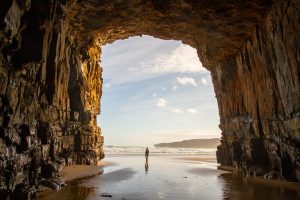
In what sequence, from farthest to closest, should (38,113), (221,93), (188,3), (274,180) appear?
1. (221,93)
2. (188,3)
3. (274,180)
4. (38,113)

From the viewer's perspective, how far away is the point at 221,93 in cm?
3388

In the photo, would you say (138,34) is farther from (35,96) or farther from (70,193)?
(70,193)

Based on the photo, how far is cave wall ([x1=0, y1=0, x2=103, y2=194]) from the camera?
1277 centimetres

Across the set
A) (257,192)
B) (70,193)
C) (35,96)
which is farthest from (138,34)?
(257,192)

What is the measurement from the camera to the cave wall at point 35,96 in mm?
12773

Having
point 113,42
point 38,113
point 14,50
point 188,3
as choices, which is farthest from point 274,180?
point 113,42

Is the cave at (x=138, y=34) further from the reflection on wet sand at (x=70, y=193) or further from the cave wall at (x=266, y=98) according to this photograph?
the reflection on wet sand at (x=70, y=193)

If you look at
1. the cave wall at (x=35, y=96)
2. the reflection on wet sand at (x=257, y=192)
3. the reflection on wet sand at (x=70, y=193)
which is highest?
the cave wall at (x=35, y=96)

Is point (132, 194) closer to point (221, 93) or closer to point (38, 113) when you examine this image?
point (38, 113)

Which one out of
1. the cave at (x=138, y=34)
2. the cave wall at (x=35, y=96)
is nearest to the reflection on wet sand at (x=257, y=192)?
the cave at (x=138, y=34)

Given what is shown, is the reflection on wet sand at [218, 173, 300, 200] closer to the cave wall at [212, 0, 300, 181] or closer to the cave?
the cave wall at [212, 0, 300, 181]

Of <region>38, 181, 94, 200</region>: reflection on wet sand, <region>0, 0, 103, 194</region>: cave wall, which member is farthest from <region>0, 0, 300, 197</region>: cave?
<region>38, 181, 94, 200</region>: reflection on wet sand

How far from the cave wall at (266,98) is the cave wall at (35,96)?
48.8 feet

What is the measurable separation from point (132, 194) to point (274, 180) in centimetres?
1138
